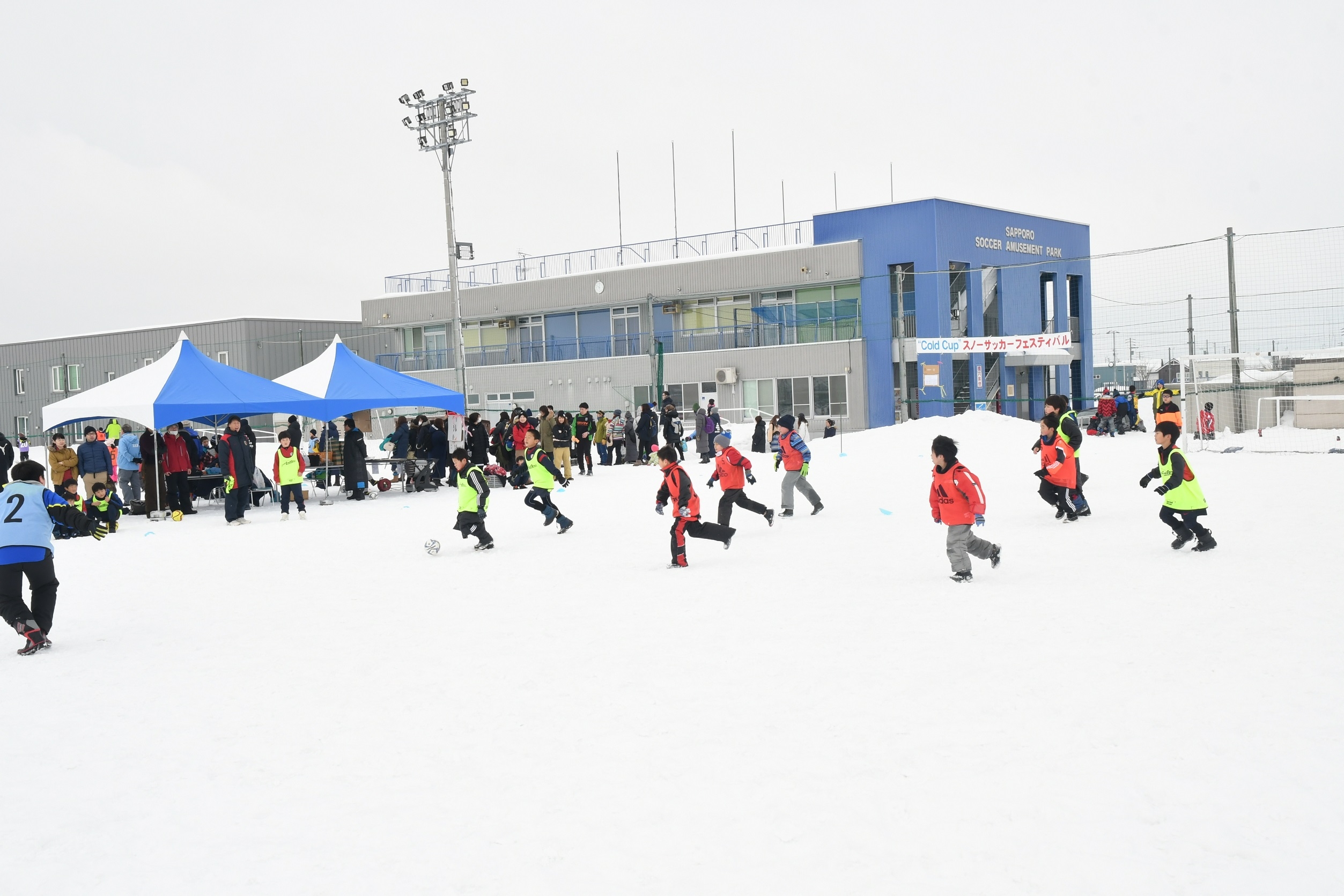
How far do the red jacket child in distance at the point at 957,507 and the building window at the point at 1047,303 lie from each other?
108ft

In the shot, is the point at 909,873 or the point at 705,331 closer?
the point at 909,873

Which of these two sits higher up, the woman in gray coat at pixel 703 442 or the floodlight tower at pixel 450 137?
the floodlight tower at pixel 450 137

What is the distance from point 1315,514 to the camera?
11648mm

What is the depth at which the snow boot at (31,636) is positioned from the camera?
23.9 feet

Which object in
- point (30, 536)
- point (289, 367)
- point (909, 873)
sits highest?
point (289, 367)

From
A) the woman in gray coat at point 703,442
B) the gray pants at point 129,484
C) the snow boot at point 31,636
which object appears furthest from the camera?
the woman in gray coat at point 703,442

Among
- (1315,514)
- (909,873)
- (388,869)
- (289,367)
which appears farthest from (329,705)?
(289,367)

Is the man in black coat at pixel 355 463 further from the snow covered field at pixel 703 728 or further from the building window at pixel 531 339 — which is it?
the building window at pixel 531 339

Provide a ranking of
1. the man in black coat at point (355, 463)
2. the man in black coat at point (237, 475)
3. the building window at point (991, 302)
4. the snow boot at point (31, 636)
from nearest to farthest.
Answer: the snow boot at point (31, 636)
the man in black coat at point (237, 475)
the man in black coat at point (355, 463)
the building window at point (991, 302)

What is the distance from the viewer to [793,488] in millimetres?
13695

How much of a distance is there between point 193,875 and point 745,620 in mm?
4444

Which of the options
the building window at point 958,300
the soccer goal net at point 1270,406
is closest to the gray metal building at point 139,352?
the building window at point 958,300

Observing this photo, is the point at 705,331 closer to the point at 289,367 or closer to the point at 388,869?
the point at 289,367

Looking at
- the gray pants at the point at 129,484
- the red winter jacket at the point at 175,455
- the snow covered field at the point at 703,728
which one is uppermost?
the red winter jacket at the point at 175,455
